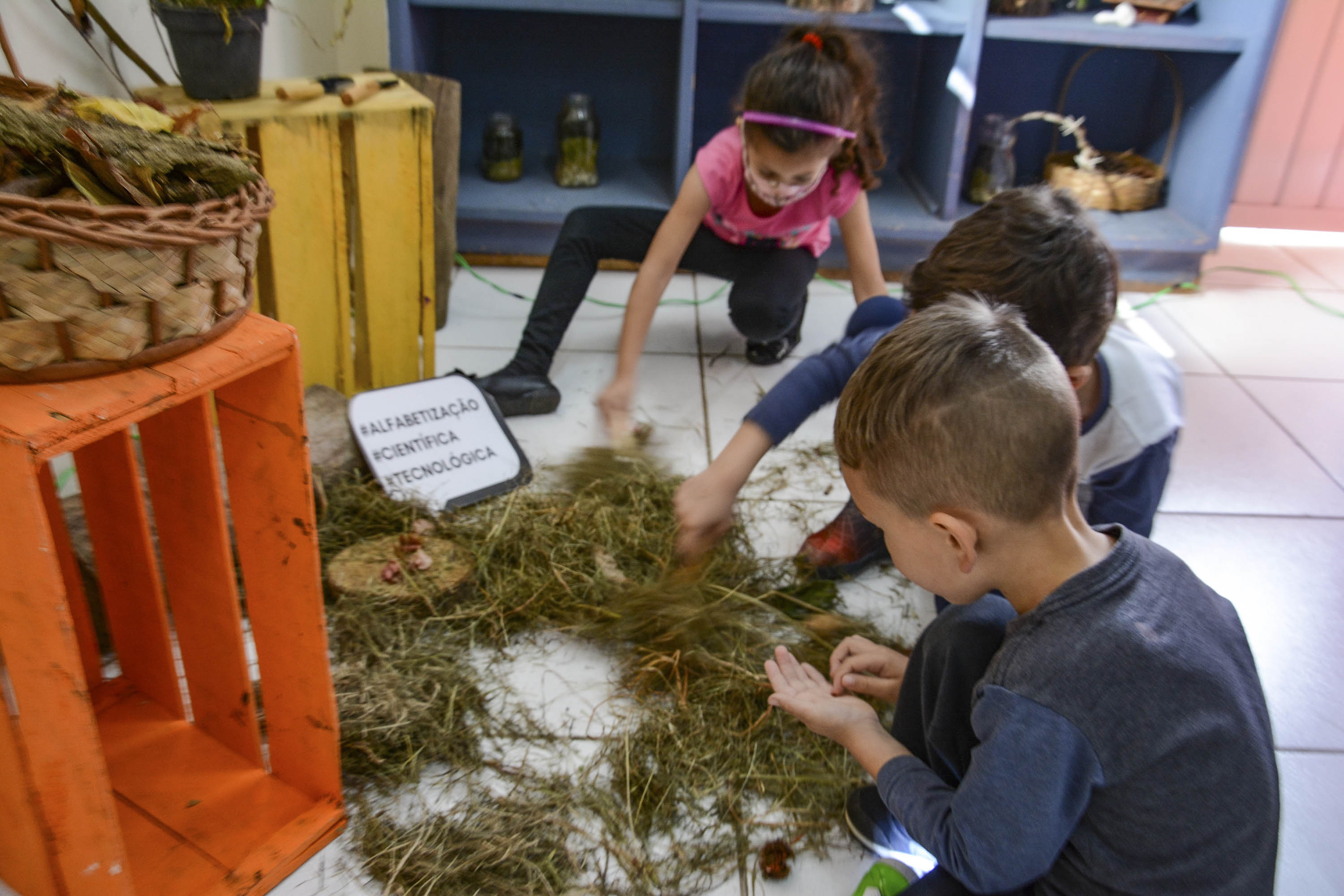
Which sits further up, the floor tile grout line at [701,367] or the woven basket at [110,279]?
the woven basket at [110,279]

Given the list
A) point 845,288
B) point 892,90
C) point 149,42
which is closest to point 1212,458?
point 845,288

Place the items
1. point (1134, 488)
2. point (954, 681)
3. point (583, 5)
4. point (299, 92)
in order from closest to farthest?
point (954, 681), point (1134, 488), point (299, 92), point (583, 5)

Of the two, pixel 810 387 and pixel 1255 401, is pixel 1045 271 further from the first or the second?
pixel 1255 401

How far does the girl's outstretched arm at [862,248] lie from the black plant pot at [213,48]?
3.69 ft

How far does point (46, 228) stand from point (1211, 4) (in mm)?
3202

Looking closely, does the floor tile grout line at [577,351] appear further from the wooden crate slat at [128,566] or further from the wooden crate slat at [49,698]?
the wooden crate slat at [49,698]

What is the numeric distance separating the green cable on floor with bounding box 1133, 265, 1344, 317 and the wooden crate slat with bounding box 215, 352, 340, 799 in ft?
8.40

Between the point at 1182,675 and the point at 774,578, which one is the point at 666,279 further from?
the point at 1182,675

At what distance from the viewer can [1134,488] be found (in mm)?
1300

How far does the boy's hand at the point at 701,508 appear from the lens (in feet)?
4.17

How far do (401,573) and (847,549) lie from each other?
0.70 m

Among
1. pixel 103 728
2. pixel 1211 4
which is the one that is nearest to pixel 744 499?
pixel 103 728

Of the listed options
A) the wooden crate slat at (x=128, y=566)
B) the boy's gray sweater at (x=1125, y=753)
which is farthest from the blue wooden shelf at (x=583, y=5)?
the boy's gray sweater at (x=1125, y=753)

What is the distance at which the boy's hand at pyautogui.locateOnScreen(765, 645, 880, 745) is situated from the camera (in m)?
1.06
